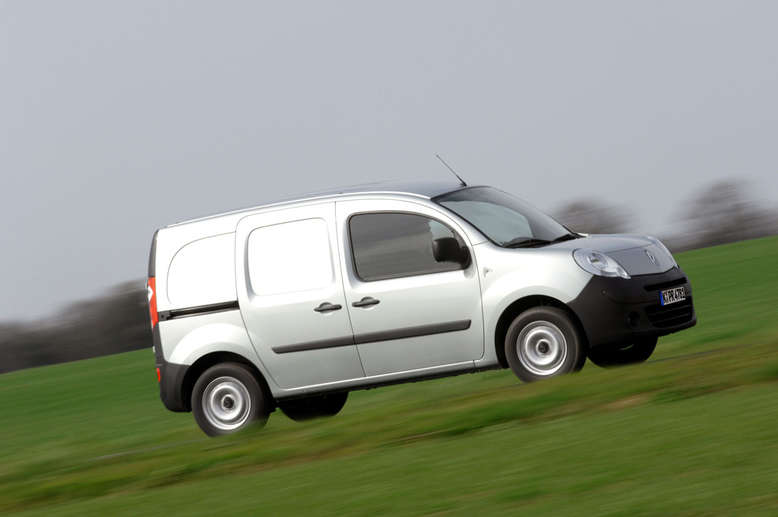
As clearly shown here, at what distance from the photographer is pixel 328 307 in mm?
10328

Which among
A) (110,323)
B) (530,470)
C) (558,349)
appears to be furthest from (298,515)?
(110,323)

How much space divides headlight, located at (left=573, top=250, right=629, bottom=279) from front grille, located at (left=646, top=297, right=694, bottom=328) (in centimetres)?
37

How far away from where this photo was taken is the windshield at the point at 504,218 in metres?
10.3

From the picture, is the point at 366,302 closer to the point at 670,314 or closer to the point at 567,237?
the point at 567,237

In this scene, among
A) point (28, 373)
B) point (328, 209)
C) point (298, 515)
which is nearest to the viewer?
point (298, 515)

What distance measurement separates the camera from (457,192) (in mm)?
10703

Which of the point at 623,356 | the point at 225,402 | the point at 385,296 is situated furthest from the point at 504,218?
the point at 225,402

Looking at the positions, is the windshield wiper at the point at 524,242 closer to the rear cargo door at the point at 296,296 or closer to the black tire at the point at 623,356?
the black tire at the point at 623,356

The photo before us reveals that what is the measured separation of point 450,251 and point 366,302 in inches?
32.6

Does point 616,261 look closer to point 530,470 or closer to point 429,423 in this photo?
point 429,423

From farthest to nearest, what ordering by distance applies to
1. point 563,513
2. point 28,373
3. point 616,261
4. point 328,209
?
point 28,373 → point 328,209 → point 616,261 → point 563,513

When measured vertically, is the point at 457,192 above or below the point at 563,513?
above

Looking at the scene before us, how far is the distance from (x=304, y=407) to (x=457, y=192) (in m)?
2.61

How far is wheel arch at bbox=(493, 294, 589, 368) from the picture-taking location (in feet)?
32.5
